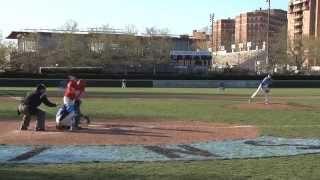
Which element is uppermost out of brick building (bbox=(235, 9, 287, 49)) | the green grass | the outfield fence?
brick building (bbox=(235, 9, 287, 49))

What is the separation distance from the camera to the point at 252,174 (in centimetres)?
1051

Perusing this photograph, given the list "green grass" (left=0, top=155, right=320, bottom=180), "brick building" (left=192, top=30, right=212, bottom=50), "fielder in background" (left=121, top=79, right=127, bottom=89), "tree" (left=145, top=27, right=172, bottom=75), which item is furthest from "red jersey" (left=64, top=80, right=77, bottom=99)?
"brick building" (left=192, top=30, right=212, bottom=50)

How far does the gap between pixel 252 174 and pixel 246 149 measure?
363 centimetres

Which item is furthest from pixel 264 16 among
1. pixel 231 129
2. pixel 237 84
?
pixel 231 129

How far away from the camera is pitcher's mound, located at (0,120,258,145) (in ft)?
50.3

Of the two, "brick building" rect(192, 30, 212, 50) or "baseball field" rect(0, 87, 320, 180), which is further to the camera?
"brick building" rect(192, 30, 212, 50)

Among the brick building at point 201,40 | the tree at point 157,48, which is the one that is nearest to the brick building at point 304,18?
the brick building at point 201,40

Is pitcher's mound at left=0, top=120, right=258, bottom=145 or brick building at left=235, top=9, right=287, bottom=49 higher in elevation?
brick building at left=235, top=9, right=287, bottom=49

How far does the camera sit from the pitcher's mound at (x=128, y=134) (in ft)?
50.3

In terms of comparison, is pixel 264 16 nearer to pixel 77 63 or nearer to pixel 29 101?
pixel 77 63

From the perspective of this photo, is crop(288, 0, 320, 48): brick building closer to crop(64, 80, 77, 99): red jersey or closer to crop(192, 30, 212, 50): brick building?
crop(192, 30, 212, 50): brick building

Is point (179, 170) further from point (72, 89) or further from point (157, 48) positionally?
point (157, 48)

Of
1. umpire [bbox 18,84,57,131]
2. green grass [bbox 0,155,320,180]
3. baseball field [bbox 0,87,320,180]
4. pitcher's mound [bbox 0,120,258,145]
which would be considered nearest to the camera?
green grass [bbox 0,155,320,180]

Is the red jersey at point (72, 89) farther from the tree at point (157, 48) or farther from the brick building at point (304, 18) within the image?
the brick building at point (304, 18)
